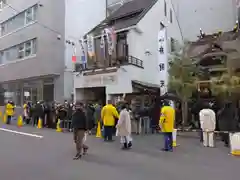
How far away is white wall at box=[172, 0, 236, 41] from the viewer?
2397cm

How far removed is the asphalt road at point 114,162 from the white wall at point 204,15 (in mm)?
16610

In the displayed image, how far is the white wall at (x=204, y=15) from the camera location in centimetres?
2397

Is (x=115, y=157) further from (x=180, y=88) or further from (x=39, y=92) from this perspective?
(x=39, y=92)

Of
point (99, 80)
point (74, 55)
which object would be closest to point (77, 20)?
point (74, 55)

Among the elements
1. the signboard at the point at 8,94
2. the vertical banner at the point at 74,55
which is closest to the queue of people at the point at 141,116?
the vertical banner at the point at 74,55

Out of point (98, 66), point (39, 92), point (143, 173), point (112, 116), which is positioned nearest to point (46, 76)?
point (39, 92)

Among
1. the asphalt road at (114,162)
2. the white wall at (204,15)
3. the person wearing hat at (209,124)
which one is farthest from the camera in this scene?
the white wall at (204,15)

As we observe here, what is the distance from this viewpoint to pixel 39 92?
24.0 metres

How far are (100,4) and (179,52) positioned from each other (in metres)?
12.2

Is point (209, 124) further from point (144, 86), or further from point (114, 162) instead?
point (144, 86)

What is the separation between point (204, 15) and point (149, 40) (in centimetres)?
854

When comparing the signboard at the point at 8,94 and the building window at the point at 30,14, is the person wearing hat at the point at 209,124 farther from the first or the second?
the signboard at the point at 8,94

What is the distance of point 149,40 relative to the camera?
20000mm

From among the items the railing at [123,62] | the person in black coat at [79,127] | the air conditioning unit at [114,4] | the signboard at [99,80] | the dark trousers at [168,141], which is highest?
the air conditioning unit at [114,4]
